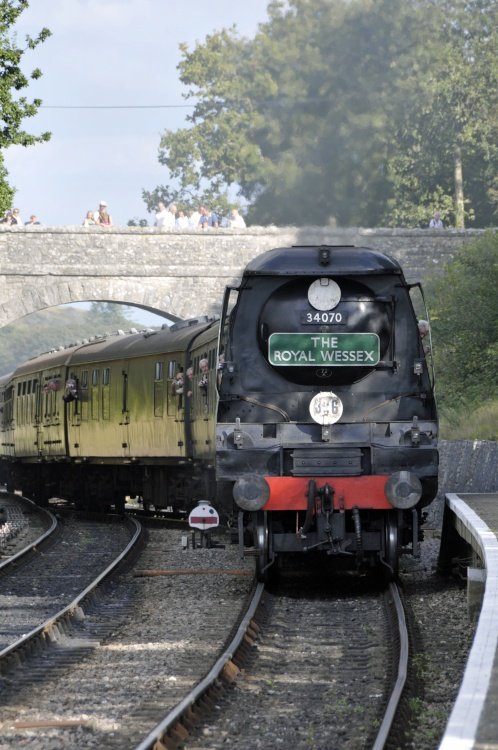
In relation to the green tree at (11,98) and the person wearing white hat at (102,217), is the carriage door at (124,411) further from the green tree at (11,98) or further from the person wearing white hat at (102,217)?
the person wearing white hat at (102,217)

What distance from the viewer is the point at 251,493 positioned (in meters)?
13.9

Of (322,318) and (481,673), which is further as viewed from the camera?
(322,318)

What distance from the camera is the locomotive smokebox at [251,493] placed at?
13.9m

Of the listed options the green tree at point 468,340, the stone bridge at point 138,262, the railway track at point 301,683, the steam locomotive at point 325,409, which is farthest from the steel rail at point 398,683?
the stone bridge at point 138,262

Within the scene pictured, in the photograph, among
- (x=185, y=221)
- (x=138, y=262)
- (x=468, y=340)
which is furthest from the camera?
(x=185, y=221)

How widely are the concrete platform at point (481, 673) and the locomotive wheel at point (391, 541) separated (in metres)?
0.63

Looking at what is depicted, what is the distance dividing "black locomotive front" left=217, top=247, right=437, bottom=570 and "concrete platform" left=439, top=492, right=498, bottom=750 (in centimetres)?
95

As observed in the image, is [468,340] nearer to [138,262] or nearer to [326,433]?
[138,262]

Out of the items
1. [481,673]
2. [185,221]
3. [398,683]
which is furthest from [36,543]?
[185,221]

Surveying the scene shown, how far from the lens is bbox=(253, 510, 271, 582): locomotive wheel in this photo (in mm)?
14258

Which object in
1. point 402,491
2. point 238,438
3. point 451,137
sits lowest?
point 402,491

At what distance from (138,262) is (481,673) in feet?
140

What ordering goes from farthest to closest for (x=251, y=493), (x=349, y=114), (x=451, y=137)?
(x=349, y=114) → (x=451, y=137) → (x=251, y=493)

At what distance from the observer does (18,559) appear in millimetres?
18578
